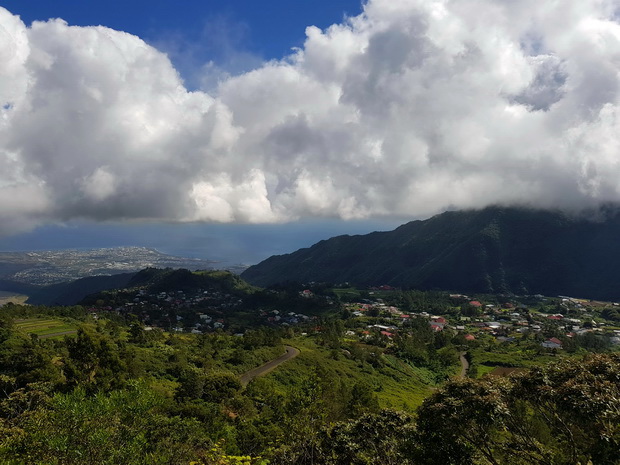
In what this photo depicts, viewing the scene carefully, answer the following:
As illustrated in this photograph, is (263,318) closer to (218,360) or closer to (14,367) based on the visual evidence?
(218,360)

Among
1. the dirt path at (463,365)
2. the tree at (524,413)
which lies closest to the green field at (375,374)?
the dirt path at (463,365)

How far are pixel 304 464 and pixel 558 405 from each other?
9802mm

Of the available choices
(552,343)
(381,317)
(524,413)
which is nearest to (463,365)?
(552,343)

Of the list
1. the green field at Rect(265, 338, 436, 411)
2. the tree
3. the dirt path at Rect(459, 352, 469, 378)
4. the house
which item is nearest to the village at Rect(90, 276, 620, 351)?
the house

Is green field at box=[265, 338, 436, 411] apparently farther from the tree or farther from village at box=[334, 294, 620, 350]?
the tree

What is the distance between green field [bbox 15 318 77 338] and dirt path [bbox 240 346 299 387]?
3835 centimetres

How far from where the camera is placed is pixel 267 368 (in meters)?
54.2

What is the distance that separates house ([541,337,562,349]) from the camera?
93.7 m

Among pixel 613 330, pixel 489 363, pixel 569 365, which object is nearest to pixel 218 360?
pixel 569 365

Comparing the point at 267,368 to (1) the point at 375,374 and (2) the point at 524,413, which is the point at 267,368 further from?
(2) the point at 524,413

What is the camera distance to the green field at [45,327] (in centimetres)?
6284

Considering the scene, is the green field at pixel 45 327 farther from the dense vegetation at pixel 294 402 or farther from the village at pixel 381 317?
the village at pixel 381 317

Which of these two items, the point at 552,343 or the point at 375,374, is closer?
the point at 375,374

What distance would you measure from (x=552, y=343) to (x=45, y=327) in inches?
4976
